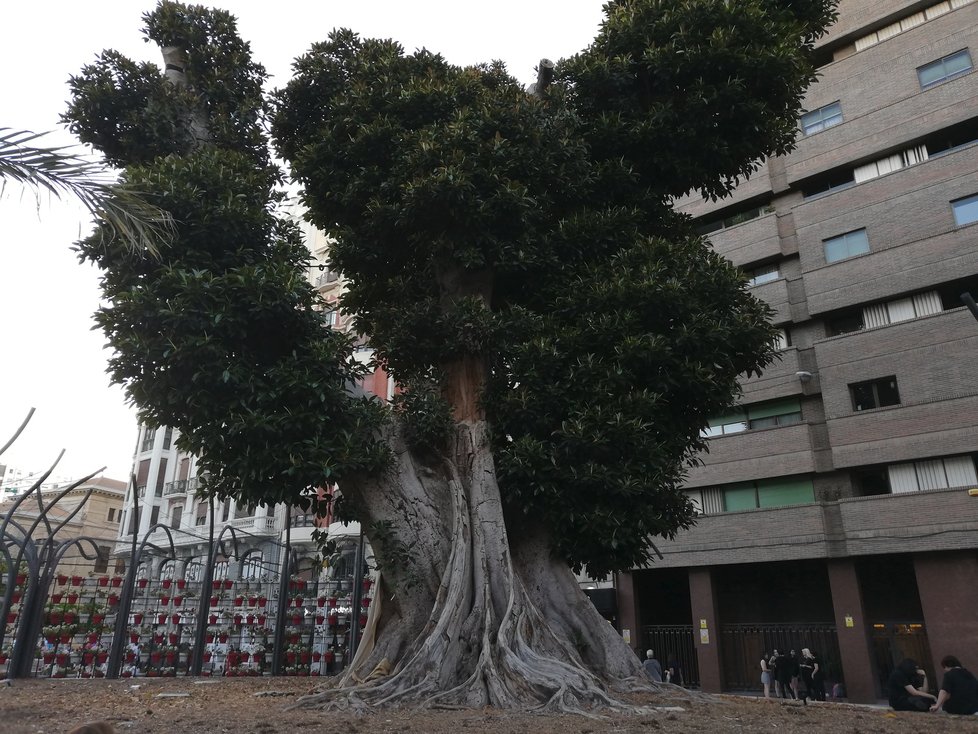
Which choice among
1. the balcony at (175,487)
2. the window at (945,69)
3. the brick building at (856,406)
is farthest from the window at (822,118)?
the balcony at (175,487)

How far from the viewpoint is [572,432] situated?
31.7ft

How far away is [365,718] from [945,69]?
86.6ft

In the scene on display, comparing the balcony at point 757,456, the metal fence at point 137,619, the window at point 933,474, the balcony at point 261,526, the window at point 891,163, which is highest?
the window at point 891,163

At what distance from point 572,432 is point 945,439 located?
54.3 ft

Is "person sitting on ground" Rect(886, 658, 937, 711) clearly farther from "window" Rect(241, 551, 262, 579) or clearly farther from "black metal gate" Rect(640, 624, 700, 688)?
"black metal gate" Rect(640, 624, 700, 688)

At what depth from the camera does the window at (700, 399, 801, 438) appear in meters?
24.9

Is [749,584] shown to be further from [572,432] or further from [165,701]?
[165,701]

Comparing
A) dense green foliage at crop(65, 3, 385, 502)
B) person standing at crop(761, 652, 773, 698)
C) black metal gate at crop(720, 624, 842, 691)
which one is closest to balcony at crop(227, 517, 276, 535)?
black metal gate at crop(720, 624, 842, 691)

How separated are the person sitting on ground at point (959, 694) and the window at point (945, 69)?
69.3 feet

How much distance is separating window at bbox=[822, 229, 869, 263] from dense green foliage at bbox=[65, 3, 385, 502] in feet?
66.5

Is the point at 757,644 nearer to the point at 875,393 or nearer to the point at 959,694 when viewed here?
the point at 875,393

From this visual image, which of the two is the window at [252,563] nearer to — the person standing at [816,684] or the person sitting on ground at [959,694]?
the person sitting on ground at [959,694]

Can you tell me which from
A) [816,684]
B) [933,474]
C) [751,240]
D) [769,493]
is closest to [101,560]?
[816,684]

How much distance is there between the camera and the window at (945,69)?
23281 millimetres
